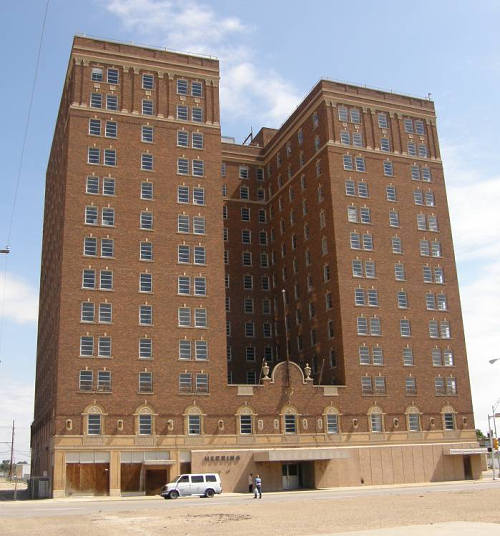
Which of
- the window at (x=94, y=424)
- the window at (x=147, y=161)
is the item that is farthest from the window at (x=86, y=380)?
the window at (x=147, y=161)

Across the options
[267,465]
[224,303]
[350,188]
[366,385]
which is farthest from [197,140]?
[267,465]

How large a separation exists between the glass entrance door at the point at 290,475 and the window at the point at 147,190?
104 ft

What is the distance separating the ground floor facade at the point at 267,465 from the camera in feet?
218

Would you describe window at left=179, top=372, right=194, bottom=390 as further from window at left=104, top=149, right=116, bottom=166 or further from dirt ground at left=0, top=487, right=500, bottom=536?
window at left=104, top=149, right=116, bottom=166

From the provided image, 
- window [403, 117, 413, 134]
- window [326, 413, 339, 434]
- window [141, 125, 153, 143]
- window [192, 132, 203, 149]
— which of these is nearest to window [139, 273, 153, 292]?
window [141, 125, 153, 143]

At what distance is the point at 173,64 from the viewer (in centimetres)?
8306

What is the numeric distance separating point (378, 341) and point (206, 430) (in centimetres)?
2250

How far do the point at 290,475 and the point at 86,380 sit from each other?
2324 centimetres

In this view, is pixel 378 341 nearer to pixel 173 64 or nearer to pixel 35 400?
pixel 173 64

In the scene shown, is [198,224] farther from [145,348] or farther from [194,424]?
[194,424]

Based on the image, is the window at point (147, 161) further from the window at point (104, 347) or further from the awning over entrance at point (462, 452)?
the awning over entrance at point (462, 452)

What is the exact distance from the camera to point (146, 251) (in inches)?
2970

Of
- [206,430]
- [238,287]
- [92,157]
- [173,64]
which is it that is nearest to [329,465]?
[206,430]

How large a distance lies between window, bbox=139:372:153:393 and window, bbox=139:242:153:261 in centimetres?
1208
